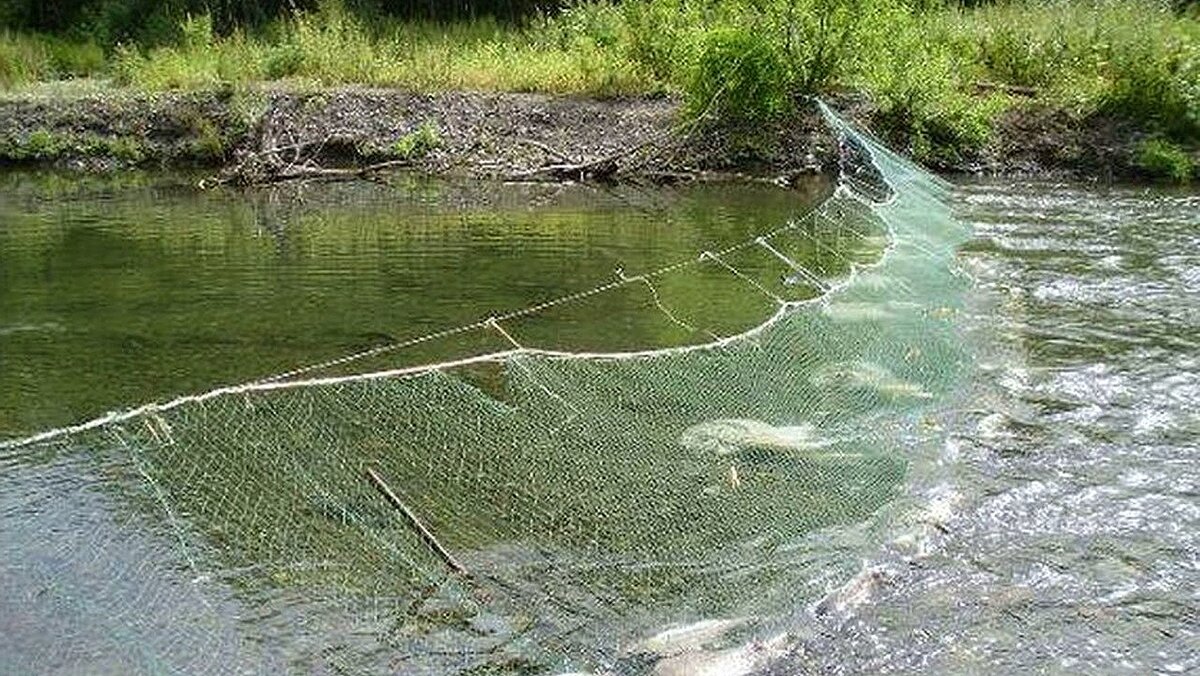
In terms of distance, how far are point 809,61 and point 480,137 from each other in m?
5.99

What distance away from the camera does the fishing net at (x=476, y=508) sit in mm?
6148

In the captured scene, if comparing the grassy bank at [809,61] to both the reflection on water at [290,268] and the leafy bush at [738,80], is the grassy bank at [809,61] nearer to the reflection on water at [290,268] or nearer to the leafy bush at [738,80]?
the leafy bush at [738,80]

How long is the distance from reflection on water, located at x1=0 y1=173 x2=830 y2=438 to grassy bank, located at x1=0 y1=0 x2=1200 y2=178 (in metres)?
2.65

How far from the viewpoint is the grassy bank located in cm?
2145

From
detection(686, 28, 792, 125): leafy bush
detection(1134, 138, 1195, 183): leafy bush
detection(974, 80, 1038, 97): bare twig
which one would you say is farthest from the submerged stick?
detection(974, 80, 1038, 97): bare twig

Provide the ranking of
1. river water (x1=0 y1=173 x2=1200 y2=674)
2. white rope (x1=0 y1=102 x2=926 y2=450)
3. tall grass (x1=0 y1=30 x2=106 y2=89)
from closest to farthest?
1. white rope (x1=0 y1=102 x2=926 y2=450)
2. river water (x1=0 y1=173 x2=1200 y2=674)
3. tall grass (x1=0 y1=30 x2=106 y2=89)

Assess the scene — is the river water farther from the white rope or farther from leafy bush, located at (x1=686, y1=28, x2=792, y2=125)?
leafy bush, located at (x1=686, y1=28, x2=792, y2=125)

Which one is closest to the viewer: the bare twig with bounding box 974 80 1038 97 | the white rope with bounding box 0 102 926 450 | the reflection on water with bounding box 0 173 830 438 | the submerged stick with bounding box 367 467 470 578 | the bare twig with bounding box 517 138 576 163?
the white rope with bounding box 0 102 926 450

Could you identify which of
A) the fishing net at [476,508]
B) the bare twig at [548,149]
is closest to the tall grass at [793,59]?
the bare twig at [548,149]

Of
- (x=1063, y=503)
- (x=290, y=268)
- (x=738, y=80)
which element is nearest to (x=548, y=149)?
(x=738, y=80)

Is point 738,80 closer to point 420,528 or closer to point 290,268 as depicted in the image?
point 290,268

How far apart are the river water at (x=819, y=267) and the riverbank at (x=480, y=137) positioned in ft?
4.10

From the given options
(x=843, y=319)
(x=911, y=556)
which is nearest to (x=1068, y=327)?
(x=843, y=319)

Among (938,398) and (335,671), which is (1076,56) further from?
(335,671)
